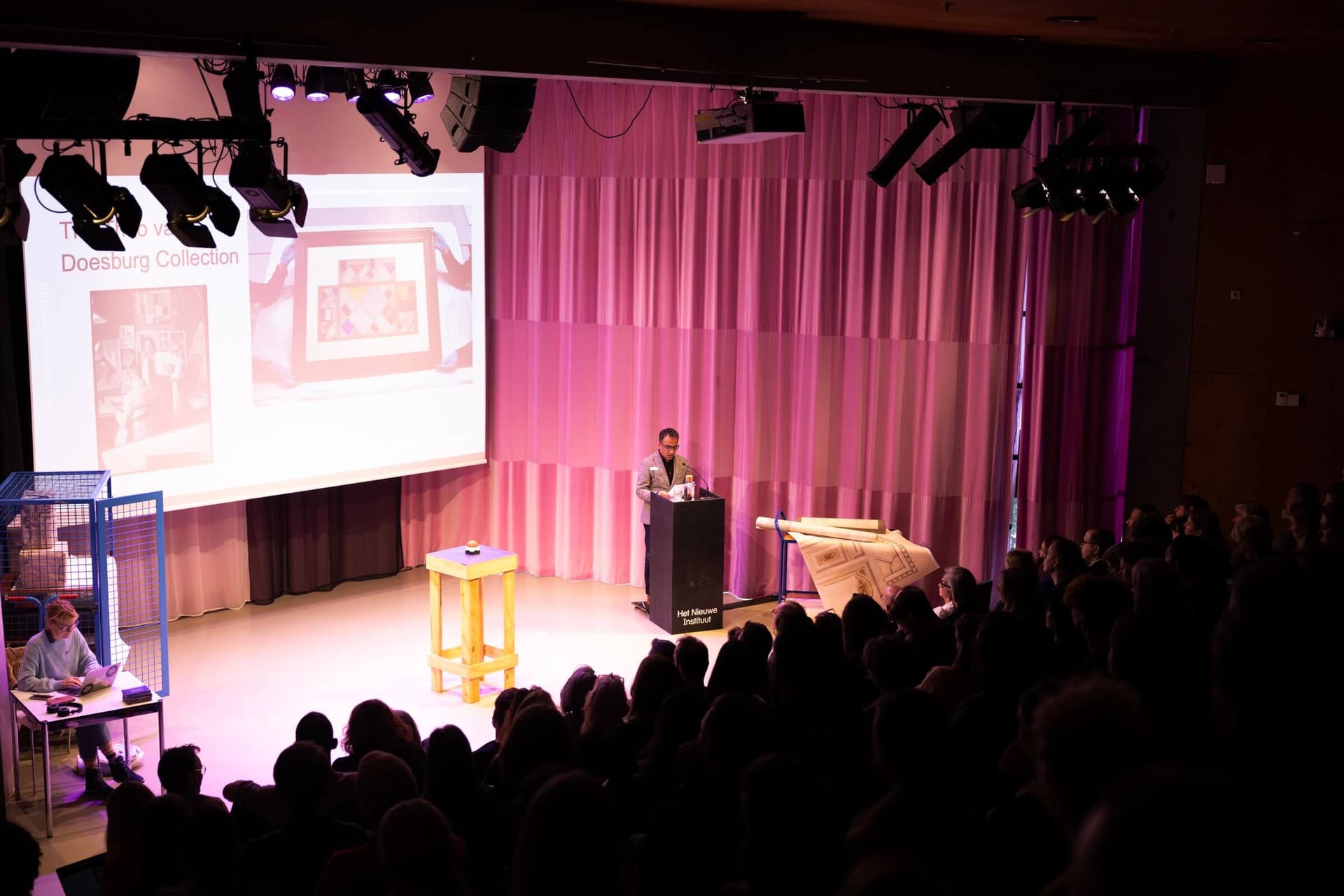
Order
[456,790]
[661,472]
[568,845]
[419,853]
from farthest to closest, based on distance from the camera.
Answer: [661,472], [456,790], [419,853], [568,845]

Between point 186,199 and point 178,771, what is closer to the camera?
point 178,771

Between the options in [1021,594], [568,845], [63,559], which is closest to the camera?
[568,845]

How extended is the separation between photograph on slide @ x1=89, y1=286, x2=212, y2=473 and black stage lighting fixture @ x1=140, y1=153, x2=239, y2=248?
1.78 m

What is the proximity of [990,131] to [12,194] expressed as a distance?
198 inches

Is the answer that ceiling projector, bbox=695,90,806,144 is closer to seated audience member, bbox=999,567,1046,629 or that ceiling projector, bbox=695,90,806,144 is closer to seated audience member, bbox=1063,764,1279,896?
seated audience member, bbox=999,567,1046,629

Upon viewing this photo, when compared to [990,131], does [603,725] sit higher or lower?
lower

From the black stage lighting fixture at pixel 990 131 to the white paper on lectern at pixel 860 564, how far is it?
94.7 inches

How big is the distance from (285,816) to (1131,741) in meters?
3.04

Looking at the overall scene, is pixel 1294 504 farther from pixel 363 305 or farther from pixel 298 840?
pixel 363 305

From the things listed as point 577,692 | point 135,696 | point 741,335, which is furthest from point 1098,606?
point 741,335

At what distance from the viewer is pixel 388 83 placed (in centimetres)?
589

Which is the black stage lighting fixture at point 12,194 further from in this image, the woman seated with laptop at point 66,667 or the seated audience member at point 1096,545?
the seated audience member at point 1096,545

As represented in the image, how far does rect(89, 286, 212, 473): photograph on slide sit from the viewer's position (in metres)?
7.36

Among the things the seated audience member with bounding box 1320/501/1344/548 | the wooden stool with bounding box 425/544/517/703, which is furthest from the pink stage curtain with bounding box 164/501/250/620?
the seated audience member with bounding box 1320/501/1344/548
